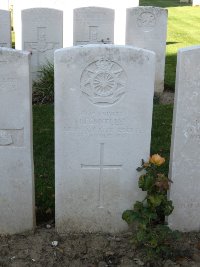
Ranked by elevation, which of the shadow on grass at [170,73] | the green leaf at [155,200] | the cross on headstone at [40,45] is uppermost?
the cross on headstone at [40,45]

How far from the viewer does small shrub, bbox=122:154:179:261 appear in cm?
415

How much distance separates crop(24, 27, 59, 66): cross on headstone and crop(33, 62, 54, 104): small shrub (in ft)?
0.97

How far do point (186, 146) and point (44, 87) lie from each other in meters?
5.48

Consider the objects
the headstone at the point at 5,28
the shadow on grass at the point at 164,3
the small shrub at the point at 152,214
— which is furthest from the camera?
the shadow on grass at the point at 164,3

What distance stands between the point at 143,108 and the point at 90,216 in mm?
1123

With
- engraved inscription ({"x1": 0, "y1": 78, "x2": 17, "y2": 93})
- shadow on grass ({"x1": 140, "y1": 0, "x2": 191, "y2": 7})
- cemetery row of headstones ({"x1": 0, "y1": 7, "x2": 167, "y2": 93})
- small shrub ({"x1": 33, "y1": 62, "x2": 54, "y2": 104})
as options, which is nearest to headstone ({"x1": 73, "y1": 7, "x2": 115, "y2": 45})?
cemetery row of headstones ({"x1": 0, "y1": 7, "x2": 167, "y2": 93})

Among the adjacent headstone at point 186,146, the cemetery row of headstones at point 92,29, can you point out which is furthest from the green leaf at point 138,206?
the cemetery row of headstones at point 92,29

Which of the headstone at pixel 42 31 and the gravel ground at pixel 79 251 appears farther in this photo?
the headstone at pixel 42 31

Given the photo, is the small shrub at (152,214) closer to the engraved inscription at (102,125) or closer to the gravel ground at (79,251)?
the gravel ground at (79,251)

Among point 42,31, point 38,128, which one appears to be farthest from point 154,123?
point 42,31

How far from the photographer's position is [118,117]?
4387 mm

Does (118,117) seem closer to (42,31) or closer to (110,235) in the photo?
(110,235)

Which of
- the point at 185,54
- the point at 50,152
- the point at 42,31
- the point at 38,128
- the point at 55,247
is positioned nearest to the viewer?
the point at 185,54

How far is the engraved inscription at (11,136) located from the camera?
4.36 metres
